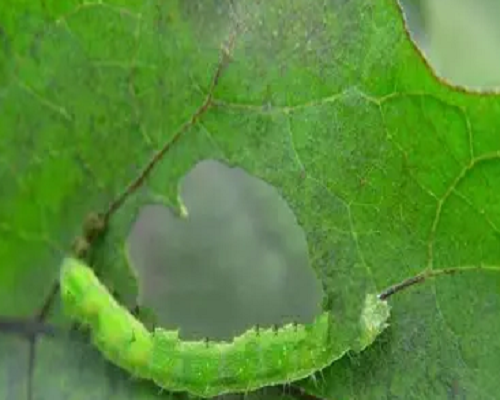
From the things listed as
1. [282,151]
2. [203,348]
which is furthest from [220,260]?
[282,151]

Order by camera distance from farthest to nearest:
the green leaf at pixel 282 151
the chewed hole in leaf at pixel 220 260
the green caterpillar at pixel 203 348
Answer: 1. the chewed hole in leaf at pixel 220 260
2. the green caterpillar at pixel 203 348
3. the green leaf at pixel 282 151

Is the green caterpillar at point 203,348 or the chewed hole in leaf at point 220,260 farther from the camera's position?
the chewed hole in leaf at point 220,260

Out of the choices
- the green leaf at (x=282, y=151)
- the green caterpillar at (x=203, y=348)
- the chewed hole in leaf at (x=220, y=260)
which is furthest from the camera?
the chewed hole in leaf at (x=220, y=260)

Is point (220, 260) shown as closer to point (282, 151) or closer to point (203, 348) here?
point (203, 348)

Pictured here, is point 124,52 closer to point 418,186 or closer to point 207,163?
point 207,163

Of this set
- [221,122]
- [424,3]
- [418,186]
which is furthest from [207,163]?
[424,3]

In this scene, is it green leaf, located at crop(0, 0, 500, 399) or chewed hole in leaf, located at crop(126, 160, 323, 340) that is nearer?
green leaf, located at crop(0, 0, 500, 399)
